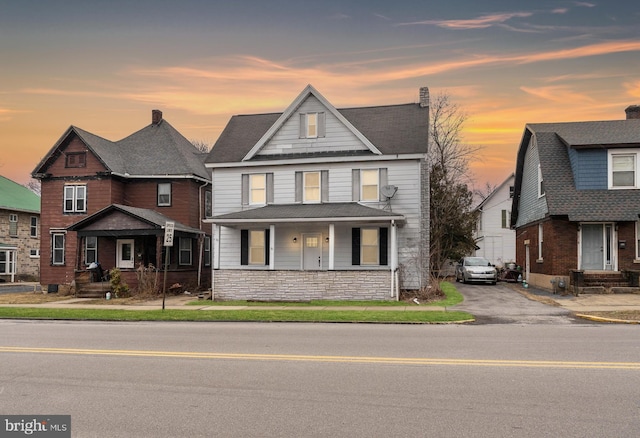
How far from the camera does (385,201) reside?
2377 centimetres

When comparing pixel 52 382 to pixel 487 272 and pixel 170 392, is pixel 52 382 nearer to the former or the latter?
pixel 170 392

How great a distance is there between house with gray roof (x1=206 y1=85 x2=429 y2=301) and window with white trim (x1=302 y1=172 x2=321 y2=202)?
47mm

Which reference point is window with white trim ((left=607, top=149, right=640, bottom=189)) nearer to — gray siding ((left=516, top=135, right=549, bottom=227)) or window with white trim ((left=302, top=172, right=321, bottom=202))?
gray siding ((left=516, top=135, right=549, bottom=227))

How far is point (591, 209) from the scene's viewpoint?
22.2 m

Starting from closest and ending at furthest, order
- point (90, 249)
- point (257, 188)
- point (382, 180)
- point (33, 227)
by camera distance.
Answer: point (382, 180) < point (257, 188) < point (90, 249) < point (33, 227)

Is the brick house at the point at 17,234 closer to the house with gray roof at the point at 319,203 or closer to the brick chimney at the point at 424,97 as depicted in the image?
the house with gray roof at the point at 319,203

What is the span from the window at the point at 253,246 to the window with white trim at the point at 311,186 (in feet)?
8.59

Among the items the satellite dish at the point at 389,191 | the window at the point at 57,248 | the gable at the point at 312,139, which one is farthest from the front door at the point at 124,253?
the satellite dish at the point at 389,191

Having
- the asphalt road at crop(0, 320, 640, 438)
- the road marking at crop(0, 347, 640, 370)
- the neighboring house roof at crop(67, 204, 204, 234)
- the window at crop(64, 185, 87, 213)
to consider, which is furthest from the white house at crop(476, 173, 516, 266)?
the road marking at crop(0, 347, 640, 370)

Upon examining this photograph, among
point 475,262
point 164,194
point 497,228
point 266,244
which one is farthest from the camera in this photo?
point 497,228

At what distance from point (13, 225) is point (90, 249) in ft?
A: 51.3

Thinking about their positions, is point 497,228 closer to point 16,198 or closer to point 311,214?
point 311,214

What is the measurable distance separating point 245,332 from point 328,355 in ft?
13.2

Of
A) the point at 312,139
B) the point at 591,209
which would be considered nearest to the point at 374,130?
the point at 312,139
